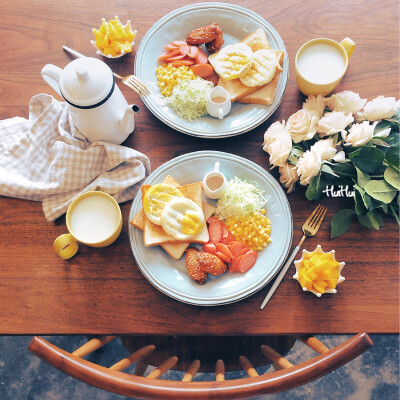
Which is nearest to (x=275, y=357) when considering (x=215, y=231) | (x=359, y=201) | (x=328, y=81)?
(x=215, y=231)

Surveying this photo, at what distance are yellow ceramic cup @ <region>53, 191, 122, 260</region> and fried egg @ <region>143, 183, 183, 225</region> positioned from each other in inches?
3.5

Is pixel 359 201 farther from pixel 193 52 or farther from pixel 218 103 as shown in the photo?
pixel 193 52

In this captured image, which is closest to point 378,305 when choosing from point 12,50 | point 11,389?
point 12,50

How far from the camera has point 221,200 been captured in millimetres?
1395

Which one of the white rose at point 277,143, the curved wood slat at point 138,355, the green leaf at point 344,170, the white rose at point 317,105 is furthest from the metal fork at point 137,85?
the curved wood slat at point 138,355

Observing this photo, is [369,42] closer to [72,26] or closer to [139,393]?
[72,26]

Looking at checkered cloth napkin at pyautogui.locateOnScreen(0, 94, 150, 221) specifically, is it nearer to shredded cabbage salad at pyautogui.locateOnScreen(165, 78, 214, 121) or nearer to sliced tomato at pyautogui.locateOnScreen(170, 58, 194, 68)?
shredded cabbage salad at pyautogui.locateOnScreen(165, 78, 214, 121)

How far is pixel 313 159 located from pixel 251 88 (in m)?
0.34

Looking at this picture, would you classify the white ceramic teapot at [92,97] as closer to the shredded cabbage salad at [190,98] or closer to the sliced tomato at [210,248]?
the shredded cabbage salad at [190,98]

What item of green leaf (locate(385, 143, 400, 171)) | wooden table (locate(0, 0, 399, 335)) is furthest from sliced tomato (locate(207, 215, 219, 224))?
green leaf (locate(385, 143, 400, 171))

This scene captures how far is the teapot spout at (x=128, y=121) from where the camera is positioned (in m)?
1.30

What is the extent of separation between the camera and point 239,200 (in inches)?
53.1

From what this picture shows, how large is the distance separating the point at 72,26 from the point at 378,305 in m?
1.42

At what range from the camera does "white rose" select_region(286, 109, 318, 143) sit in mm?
1371
